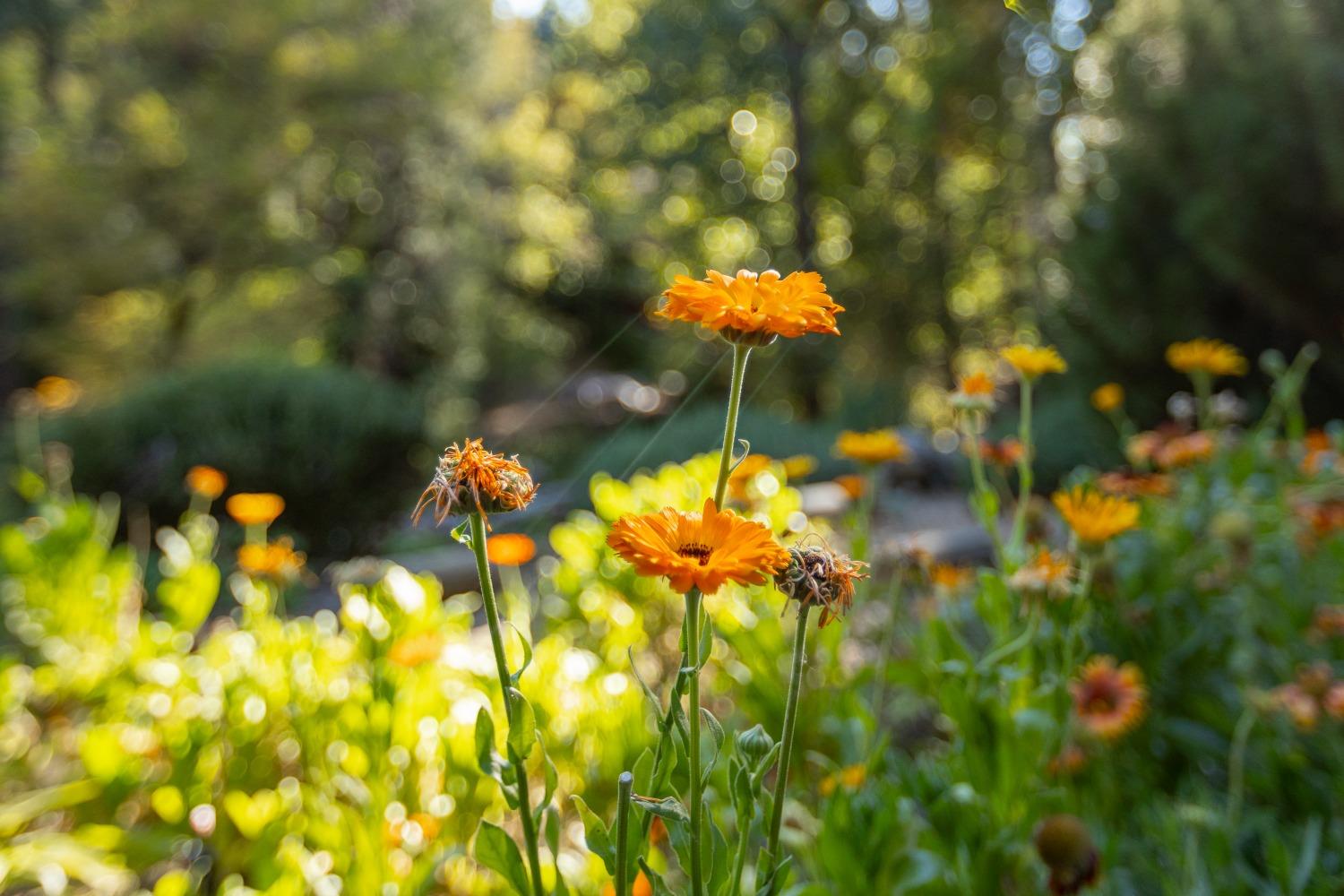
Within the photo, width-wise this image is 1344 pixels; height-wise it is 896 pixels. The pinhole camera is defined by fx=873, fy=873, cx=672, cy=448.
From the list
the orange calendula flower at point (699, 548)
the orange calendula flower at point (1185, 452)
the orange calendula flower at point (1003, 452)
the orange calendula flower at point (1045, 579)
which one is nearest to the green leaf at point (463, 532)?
the orange calendula flower at point (699, 548)

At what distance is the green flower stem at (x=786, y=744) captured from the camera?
0.58 m

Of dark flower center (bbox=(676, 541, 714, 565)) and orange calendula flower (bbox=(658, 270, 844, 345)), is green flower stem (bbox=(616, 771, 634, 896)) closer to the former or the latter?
dark flower center (bbox=(676, 541, 714, 565))

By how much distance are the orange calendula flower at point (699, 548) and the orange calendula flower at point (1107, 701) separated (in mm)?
830

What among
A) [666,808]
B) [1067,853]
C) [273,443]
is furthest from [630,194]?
[666,808]

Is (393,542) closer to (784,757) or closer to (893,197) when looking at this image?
(784,757)

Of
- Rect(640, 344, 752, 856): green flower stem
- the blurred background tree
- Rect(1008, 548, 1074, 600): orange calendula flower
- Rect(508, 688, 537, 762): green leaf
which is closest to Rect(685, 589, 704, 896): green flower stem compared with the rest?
Rect(640, 344, 752, 856): green flower stem

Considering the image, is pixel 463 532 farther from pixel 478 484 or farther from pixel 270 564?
pixel 270 564

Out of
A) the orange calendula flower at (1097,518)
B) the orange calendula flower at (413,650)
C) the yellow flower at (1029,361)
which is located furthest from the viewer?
the orange calendula flower at (413,650)

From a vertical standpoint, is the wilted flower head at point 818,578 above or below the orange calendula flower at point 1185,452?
above

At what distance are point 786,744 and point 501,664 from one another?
20 centimetres

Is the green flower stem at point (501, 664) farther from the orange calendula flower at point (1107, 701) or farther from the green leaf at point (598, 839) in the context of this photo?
the orange calendula flower at point (1107, 701)

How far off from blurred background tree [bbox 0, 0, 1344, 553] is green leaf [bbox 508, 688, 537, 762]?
7.40 ft

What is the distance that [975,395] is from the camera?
1.16 metres

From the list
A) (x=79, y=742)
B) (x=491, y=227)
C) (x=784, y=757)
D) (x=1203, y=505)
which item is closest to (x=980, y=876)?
(x=784, y=757)
